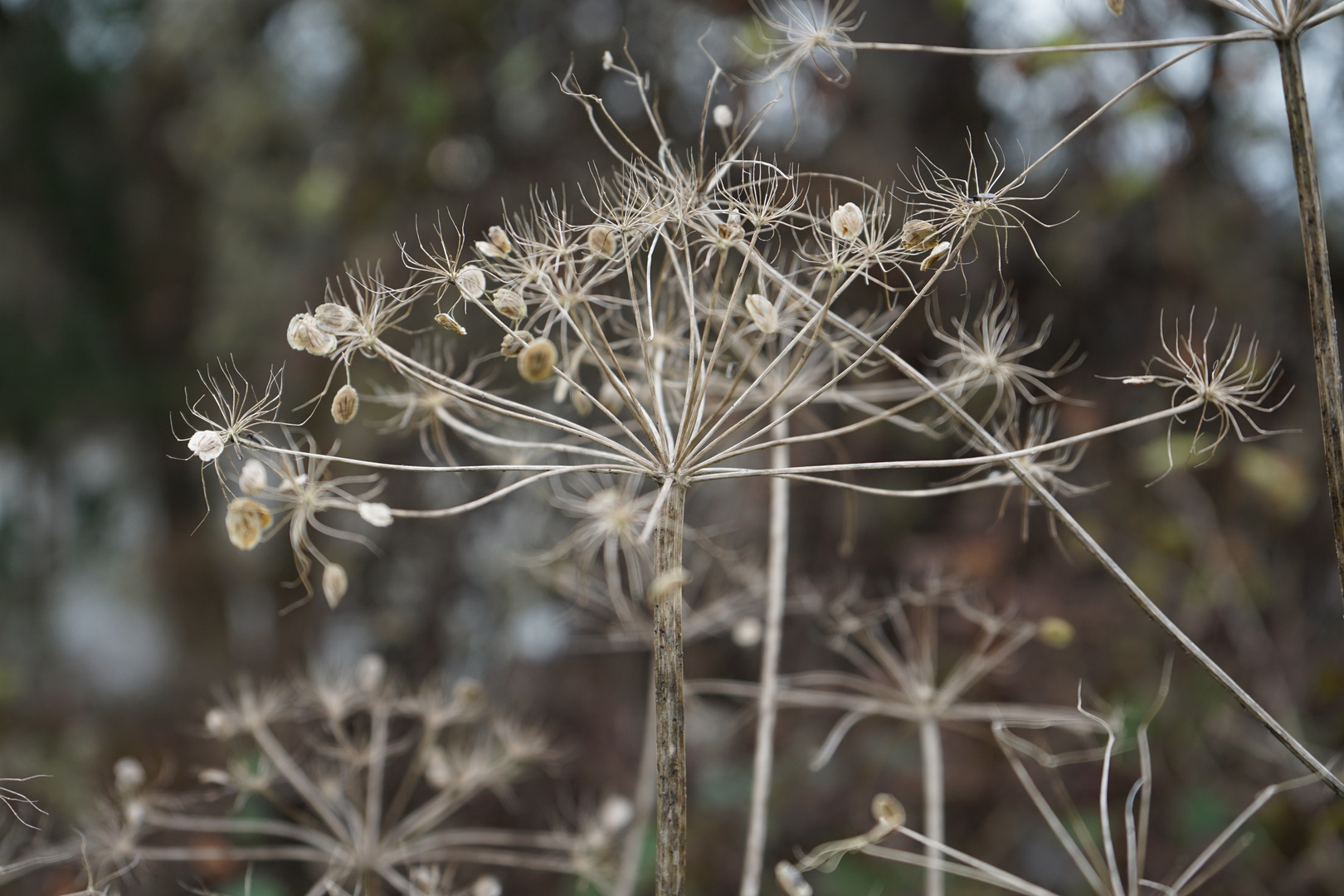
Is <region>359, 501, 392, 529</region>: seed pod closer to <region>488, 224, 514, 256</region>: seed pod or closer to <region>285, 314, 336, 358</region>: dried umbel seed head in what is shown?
<region>285, 314, 336, 358</region>: dried umbel seed head

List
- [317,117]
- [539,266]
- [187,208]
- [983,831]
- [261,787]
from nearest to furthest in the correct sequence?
1. [539,266]
2. [261,787]
3. [983,831]
4. [317,117]
5. [187,208]

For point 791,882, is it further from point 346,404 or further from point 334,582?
point 346,404

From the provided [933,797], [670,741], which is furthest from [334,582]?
[933,797]

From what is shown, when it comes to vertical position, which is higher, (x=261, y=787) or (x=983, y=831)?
(x=261, y=787)

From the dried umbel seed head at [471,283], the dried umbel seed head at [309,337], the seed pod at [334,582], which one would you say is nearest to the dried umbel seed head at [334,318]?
the dried umbel seed head at [309,337]

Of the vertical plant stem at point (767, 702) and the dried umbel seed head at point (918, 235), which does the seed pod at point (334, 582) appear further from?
the dried umbel seed head at point (918, 235)

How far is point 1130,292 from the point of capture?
286cm

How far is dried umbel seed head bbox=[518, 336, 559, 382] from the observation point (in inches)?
31.4

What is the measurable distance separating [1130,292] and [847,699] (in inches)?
83.3

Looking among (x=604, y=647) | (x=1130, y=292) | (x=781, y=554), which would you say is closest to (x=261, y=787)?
(x=781, y=554)

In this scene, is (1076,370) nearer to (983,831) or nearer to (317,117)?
(983,831)

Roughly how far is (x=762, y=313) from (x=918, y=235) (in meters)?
0.17

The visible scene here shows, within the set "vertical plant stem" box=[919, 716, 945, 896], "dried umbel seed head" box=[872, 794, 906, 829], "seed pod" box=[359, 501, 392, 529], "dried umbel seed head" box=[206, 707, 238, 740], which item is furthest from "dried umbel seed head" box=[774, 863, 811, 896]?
"dried umbel seed head" box=[206, 707, 238, 740]

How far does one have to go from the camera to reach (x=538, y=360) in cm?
81
